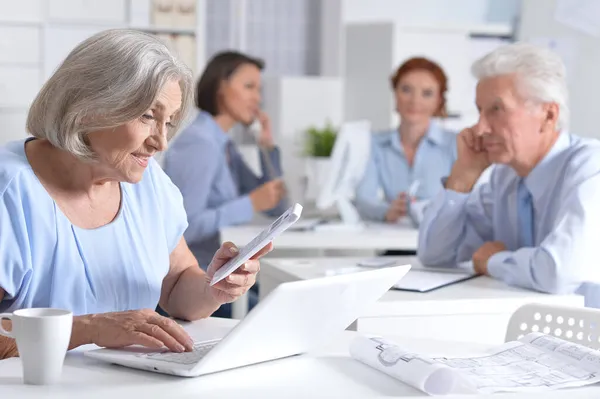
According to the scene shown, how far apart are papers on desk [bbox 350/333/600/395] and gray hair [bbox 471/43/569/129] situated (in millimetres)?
1294

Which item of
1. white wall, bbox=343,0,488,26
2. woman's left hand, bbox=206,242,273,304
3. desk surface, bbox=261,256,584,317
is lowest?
desk surface, bbox=261,256,584,317

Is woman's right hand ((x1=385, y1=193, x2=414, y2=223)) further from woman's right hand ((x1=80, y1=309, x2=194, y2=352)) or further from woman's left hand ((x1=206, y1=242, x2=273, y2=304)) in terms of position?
woman's right hand ((x1=80, y1=309, x2=194, y2=352))

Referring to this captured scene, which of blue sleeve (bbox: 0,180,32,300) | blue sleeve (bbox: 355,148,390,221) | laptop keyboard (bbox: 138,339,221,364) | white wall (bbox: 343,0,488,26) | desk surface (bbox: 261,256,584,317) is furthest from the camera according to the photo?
white wall (bbox: 343,0,488,26)

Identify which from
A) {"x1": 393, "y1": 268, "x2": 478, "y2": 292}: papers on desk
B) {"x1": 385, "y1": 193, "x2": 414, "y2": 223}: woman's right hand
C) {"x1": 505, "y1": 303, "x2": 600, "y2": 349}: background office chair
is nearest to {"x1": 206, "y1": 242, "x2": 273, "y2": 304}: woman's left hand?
{"x1": 505, "y1": 303, "x2": 600, "y2": 349}: background office chair

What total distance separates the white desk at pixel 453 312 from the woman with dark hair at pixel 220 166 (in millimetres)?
1324

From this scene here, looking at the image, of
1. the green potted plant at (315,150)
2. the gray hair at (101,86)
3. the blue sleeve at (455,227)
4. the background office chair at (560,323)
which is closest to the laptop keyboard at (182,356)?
the gray hair at (101,86)

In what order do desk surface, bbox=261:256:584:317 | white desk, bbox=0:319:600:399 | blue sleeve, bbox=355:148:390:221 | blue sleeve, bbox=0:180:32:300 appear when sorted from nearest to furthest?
white desk, bbox=0:319:600:399, blue sleeve, bbox=0:180:32:300, desk surface, bbox=261:256:584:317, blue sleeve, bbox=355:148:390:221

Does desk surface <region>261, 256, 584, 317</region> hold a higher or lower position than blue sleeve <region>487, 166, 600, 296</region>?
lower

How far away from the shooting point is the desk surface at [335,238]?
353 centimetres

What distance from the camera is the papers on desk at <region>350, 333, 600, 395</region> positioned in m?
1.43

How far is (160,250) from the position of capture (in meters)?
2.07

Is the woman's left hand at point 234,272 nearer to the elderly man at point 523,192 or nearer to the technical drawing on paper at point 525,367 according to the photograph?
the technical drawing on paper at point 525,367

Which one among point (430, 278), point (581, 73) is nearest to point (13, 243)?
point (430, 278)

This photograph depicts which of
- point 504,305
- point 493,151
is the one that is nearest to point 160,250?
point 504,305
